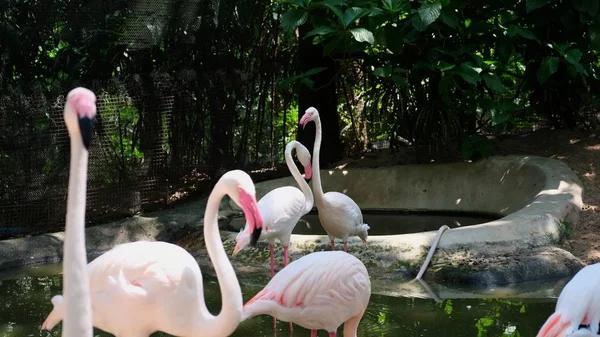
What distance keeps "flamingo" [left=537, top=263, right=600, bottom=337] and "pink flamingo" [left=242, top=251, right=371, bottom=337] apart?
1.20 meters

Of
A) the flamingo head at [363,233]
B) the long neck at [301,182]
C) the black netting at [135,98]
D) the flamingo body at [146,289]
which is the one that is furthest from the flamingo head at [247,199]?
the black netting at [135,98]

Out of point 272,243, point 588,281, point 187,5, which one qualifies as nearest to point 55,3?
point 187,5

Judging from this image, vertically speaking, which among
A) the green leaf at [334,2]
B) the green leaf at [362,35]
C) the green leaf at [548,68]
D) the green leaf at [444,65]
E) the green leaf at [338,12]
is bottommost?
the green leaf at [548,68]

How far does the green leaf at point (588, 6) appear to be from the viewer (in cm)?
732

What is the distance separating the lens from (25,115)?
280 inches

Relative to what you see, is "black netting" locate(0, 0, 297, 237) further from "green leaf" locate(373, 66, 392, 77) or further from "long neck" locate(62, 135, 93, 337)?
"long neck" locate(62, 135, 93, 337)

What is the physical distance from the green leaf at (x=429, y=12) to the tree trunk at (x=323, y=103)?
2311mm

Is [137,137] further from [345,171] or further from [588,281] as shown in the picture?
[588,281]

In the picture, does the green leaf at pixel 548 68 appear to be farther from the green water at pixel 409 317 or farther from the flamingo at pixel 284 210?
the green water at pixel 409 317

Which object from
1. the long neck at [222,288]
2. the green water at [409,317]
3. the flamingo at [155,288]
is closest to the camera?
the long neck at [222,288]

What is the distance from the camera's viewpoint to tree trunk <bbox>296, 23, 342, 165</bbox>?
9.19m

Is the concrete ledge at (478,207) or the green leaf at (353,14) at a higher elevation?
the green leaf at (353,14)

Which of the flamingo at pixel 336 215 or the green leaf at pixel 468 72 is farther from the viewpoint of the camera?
the green leaf at pixel 468 72

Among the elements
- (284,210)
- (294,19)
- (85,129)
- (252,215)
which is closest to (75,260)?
(85,129)
